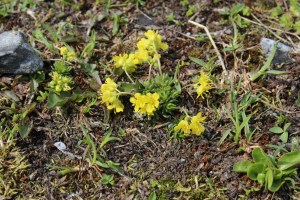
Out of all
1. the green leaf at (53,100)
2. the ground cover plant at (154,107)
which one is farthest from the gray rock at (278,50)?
the green leaf at (53,100)

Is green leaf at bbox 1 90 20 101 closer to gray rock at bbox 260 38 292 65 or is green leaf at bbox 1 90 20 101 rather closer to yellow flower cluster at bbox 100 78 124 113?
yellow flower cluster at bbox 100 78 124 113

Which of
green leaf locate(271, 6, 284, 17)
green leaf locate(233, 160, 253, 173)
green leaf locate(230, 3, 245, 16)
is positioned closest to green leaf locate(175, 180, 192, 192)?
green leaf locate(233, 160, 253, 173)

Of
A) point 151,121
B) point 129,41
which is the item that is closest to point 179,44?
point 129,41

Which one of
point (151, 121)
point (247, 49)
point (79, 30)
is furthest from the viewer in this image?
point (79, 30)

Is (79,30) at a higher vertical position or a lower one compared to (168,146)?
higher

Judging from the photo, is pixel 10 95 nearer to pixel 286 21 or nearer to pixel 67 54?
pixel 67 54

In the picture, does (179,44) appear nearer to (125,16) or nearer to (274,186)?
(125,16)
